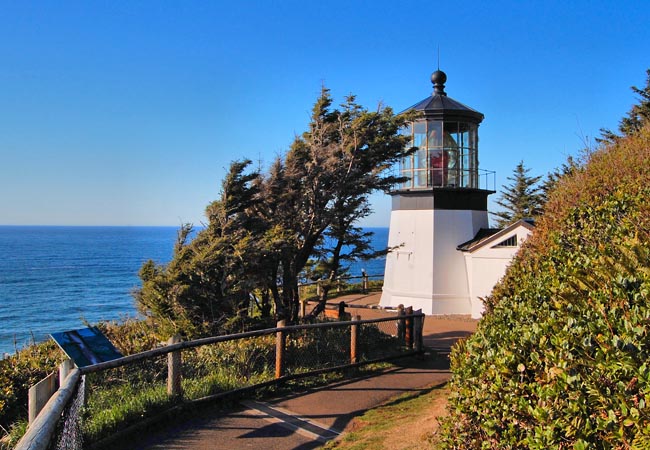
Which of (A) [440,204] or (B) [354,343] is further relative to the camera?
(A) [440,204]

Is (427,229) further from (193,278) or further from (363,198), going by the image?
(193,278)

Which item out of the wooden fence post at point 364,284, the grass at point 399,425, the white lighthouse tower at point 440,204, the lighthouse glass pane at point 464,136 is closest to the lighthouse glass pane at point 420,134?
the white lighthouse tower at point 440,204

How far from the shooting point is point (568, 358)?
2.53 metres

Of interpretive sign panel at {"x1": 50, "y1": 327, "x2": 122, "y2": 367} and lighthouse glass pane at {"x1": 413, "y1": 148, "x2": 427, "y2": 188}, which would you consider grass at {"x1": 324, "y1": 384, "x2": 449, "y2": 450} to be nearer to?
interpretive sign panel at {"x1": 50, "y1": 327, "x2": 122, "y2": 367}

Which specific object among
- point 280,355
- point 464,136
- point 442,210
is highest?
point 464,136

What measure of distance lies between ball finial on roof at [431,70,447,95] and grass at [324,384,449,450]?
1306 centimetres

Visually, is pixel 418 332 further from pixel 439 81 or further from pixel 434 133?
pixel 439 81

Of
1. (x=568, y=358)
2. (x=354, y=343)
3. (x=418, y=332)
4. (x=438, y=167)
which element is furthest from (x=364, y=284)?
(x=568, y=358)

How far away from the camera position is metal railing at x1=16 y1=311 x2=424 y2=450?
14.0 ft

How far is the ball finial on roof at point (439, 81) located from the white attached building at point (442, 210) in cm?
4

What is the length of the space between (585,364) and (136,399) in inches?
202

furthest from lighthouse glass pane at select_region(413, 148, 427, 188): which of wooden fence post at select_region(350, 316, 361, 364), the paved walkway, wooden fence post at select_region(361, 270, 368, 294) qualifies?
wooden fence post at select_region(350, 316, 361, 364)

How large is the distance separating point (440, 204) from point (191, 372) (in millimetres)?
12092

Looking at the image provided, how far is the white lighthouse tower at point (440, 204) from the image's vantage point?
1744cm
